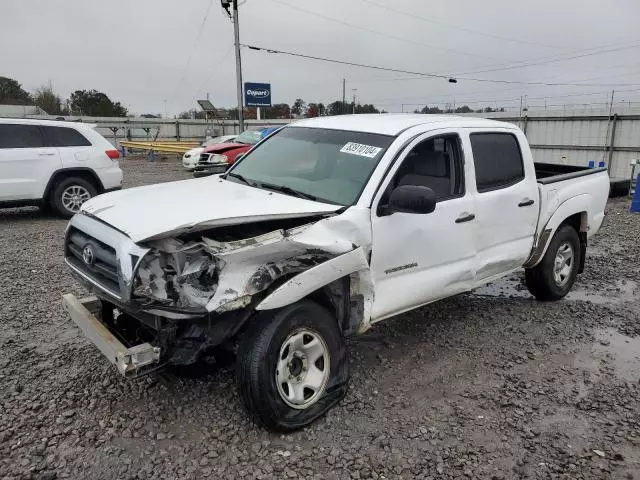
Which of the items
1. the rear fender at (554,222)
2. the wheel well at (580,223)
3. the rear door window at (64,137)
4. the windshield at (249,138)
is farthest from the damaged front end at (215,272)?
the windshield at (249,138)

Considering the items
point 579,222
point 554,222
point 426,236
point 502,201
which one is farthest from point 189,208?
point 579,222

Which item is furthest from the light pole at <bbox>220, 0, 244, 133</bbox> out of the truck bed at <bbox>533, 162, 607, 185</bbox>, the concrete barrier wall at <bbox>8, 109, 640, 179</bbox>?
the truck bed at <bbox>533, 162, 607, 185</bbox>

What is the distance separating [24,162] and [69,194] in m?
0.93

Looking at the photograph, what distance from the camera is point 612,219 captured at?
437 inches

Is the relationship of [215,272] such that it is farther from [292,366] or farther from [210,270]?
[292,366]

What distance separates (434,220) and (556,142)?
24.0 metres

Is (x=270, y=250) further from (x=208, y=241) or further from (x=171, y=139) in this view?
(x=171, y=139)

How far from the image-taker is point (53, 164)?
30.9 ft

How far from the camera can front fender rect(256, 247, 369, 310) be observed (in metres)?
2.96

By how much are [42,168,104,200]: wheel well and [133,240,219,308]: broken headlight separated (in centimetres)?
770

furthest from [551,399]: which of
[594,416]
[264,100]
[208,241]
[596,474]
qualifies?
[264,100]

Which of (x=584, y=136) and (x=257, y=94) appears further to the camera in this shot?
(x=257, y=94)

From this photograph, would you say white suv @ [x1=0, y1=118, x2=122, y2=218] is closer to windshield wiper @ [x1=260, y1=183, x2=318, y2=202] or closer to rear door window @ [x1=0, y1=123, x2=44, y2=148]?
rear door window @ [x1=0, y1=123, x2=44, y2=148]

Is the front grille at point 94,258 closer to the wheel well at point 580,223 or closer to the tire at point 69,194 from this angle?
the wheel well at point 580,223
